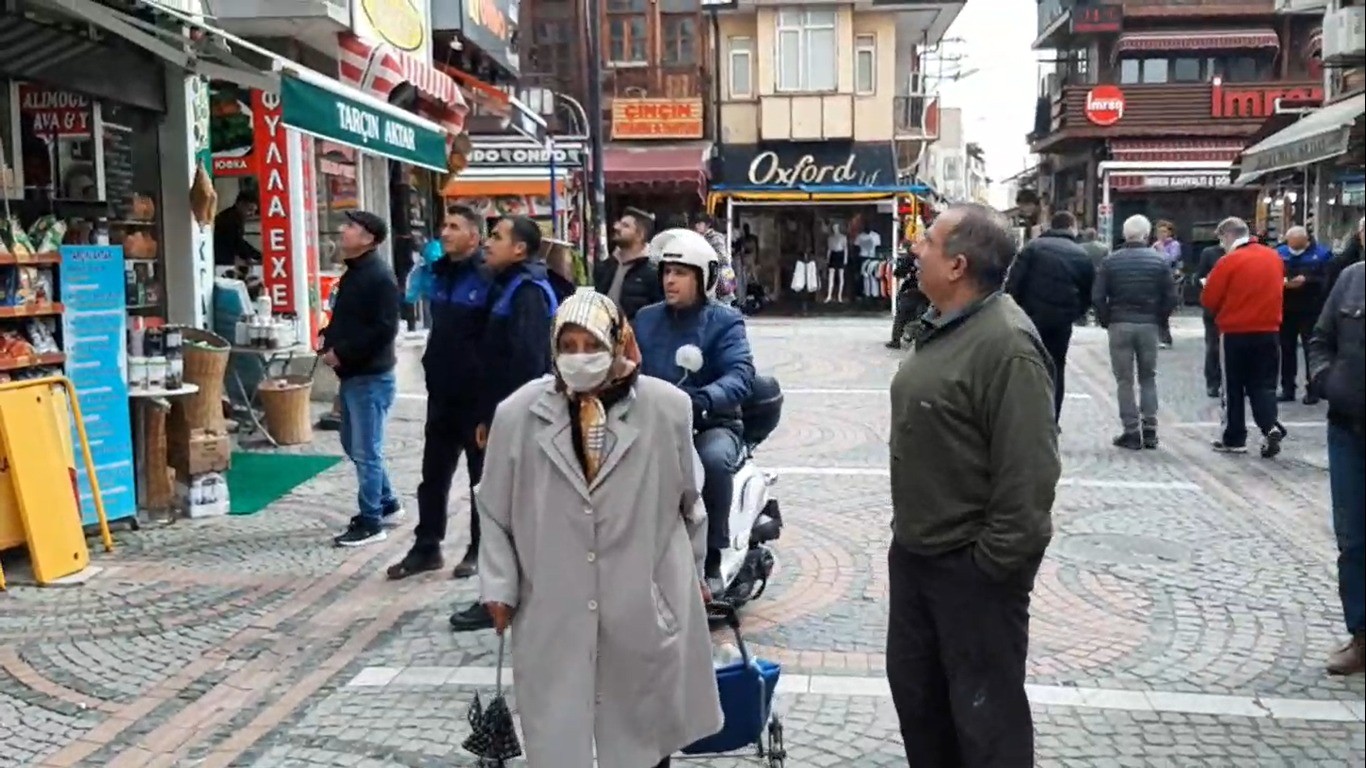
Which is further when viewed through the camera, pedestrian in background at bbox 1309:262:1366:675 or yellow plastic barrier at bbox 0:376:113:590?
yellow plastic barrier at bbox 0:376:113:590

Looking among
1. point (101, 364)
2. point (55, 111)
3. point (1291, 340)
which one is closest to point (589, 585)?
point (101, 364)

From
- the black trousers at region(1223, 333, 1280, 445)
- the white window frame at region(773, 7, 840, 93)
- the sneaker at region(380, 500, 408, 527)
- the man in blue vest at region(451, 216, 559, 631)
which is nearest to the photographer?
the man in blue vest at region(451, 216, 559, 631)

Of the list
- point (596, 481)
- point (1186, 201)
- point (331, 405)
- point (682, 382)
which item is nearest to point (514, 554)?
point (596, 481)

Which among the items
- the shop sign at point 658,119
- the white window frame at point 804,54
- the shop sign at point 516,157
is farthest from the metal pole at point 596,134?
the white window frame at point 804,54

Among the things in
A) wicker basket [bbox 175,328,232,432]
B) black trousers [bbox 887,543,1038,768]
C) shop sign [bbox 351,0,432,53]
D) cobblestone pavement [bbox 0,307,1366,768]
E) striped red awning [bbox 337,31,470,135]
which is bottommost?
cobblestone pavement [bbox 0,307,1366,768]

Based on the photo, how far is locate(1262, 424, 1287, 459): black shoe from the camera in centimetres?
971

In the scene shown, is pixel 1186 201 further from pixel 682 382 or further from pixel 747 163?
pixel 682 382

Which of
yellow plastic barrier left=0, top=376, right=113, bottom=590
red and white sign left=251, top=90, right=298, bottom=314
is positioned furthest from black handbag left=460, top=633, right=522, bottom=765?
red and white sign left=251, top=90, right=298, bottom=314

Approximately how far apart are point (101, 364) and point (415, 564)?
7.57 ft

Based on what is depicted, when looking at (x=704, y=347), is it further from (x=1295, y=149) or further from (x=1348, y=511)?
(x=1295, y=149)

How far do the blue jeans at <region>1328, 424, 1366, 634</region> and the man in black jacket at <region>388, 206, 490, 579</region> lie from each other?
3733 millimetres

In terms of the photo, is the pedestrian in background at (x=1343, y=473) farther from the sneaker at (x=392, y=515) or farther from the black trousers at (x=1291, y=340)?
the black trousers at (x=1291, y=340)

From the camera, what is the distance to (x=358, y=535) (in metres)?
7.34

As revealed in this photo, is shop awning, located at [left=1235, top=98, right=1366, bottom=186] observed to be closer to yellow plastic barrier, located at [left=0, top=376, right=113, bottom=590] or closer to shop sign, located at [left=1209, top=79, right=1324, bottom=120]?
yellow plastic barrier, located at [left=0, top=376, right=113, bottom=590]
